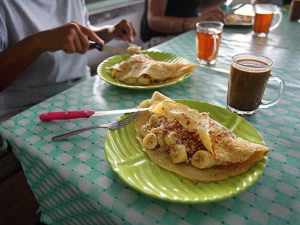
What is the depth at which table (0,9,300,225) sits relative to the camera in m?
0.52

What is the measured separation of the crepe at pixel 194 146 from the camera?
0.58 m

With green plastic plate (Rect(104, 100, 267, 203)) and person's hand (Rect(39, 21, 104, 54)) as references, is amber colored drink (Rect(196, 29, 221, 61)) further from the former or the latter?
green plastic plate (Rect(104, 100, 267, 203))

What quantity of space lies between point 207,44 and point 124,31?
59 cm

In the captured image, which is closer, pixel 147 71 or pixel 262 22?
pixel 147 71

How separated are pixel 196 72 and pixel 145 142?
0.69 meters

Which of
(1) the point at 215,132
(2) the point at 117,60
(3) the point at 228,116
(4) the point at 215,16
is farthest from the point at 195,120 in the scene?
(4) the point at 215,16

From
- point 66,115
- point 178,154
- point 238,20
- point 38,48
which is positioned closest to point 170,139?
point 178,154

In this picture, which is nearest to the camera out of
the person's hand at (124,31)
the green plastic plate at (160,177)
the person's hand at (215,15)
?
the green plastic plate at (160,177)

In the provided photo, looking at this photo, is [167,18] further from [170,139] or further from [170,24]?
[170,139]

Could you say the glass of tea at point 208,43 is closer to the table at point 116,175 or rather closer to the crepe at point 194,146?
the table at point 116,175

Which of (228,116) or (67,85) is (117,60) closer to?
(67,85)

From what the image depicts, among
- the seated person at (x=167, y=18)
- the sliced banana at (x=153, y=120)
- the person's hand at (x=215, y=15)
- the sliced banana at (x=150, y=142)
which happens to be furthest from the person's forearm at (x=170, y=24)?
the sliced banana at (x=150, y=142)

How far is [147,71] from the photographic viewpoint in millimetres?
1051

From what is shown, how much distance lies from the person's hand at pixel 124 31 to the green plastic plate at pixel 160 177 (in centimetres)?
99
